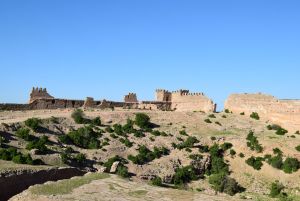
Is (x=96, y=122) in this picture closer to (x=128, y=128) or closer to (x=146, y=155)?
(x=128, y=128)

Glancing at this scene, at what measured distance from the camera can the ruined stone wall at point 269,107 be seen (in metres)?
44.9

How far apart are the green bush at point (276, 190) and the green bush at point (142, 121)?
1323 cm

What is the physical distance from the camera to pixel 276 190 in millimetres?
35812

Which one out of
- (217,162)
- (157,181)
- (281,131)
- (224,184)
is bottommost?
(157,181)

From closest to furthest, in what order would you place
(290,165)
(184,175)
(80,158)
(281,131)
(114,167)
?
(114,167) → (80,158) → (184,175) → (290,165) → (281,131)

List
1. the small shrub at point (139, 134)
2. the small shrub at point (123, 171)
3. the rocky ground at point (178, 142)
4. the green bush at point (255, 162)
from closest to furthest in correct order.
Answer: the small shrub at point (123, 171), the rocky ground at point (178, 142), the green bush at point (255, 162), the small shrub at point (139, 134)

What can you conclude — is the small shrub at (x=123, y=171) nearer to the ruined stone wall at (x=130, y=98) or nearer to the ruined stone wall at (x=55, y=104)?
the ruined stone wall at (x=55, y=104)

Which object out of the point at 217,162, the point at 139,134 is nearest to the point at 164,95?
the point at 139,134

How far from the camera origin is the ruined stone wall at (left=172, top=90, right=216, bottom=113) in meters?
52.0

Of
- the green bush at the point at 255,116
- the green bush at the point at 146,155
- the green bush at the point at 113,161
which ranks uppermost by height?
the green bush at the point at 255,116

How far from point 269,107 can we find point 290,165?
32.0 feet

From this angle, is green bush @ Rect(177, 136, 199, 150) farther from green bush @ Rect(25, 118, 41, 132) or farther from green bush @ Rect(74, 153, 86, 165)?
green bush @ Rect(25, 118, 41, 132)

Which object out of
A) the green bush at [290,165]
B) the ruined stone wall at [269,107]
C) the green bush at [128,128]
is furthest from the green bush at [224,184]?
the ruined stone wall at [269,107]

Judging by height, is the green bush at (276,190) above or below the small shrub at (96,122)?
below
